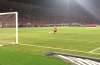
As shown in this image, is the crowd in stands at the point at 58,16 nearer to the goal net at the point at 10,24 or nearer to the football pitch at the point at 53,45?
the football pitch at the point at 53,45

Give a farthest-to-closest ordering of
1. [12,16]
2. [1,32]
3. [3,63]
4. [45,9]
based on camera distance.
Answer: [45,9]
[1,32]
[12,16]
[3,63]

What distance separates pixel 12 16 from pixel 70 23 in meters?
63.1

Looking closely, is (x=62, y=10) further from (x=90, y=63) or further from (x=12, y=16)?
(x=90, y=63)

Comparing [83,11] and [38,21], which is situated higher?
[83,11]

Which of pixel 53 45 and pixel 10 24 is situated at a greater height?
pixel 10 24

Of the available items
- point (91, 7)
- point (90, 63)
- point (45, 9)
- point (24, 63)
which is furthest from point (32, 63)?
point (91, 7)

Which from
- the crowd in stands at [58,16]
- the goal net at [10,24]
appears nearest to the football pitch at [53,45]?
the goal net at [10,24]

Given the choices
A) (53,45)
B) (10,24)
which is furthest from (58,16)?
(53,45)

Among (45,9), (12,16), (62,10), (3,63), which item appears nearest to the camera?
(3,63)

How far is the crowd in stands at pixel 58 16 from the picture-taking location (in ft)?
211

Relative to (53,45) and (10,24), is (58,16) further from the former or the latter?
(53,45)

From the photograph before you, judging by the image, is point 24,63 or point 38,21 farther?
point 38,21

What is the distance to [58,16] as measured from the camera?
76.8 m

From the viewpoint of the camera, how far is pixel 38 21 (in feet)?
212
